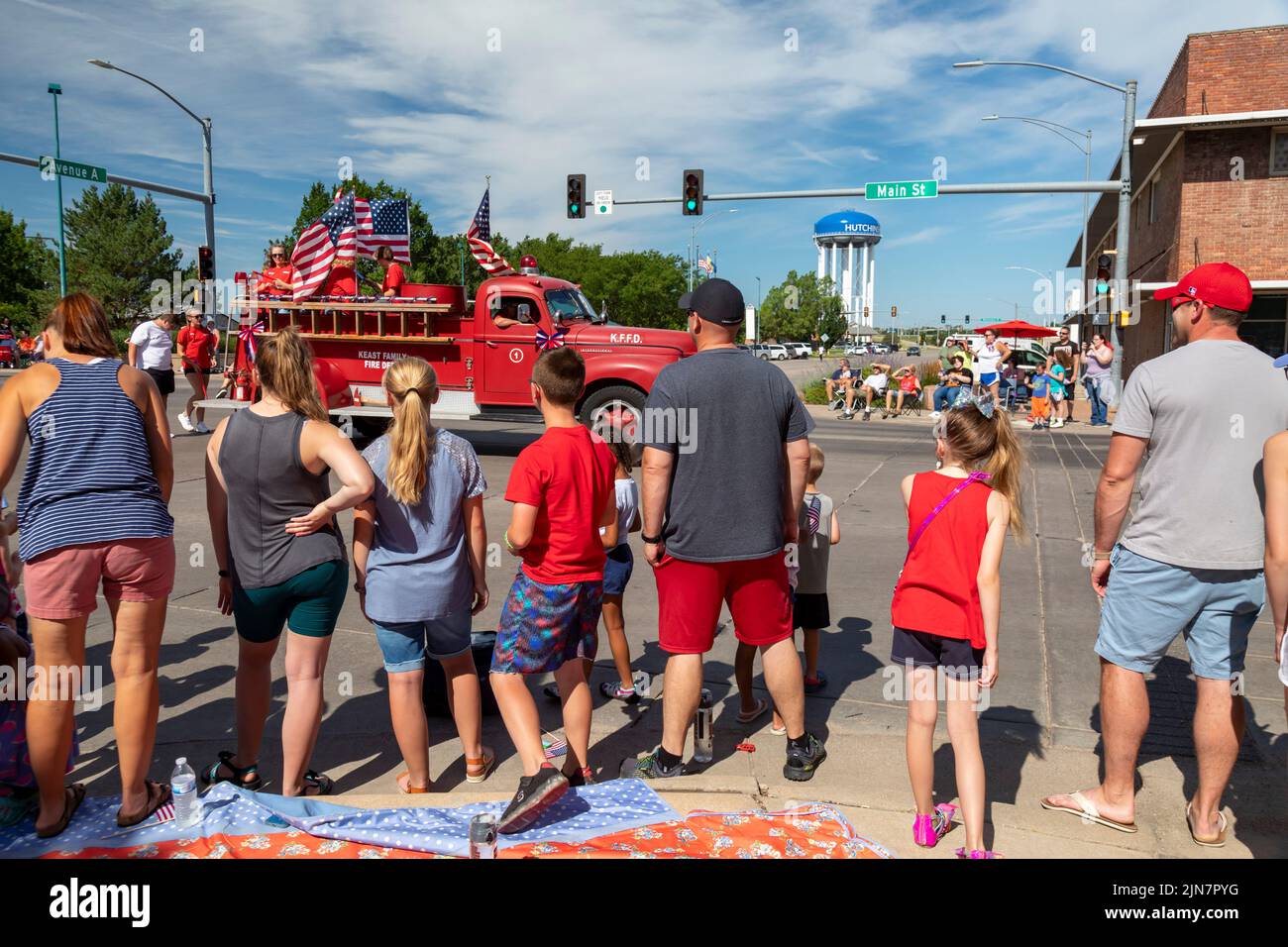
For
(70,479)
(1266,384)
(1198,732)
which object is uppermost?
(1266,384)

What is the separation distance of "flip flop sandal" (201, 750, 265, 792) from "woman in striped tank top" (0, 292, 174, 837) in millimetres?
318

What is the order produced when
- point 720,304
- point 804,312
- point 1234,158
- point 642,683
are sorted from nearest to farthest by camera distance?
point 720,304
point 642,683
point 1234,158
point 804,312

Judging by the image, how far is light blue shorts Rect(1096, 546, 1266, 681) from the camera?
3.19m

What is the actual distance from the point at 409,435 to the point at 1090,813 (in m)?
2.83

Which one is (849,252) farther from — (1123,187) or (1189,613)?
(1189,613)

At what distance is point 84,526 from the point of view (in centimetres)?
307

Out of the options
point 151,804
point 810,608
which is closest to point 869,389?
point 810,608

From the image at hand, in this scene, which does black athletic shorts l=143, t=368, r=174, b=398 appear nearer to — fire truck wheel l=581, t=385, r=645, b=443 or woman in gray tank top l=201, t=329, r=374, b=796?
fire truck wheel l=581, t=385, r=645, b=443

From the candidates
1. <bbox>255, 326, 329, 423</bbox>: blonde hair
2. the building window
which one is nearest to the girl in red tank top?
<bbox>255, 326, 329, 423</bbox>: blonde hair

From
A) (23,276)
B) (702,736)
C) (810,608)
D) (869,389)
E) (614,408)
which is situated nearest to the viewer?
(702,736)

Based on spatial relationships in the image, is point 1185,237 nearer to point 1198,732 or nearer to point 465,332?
point 465,332
